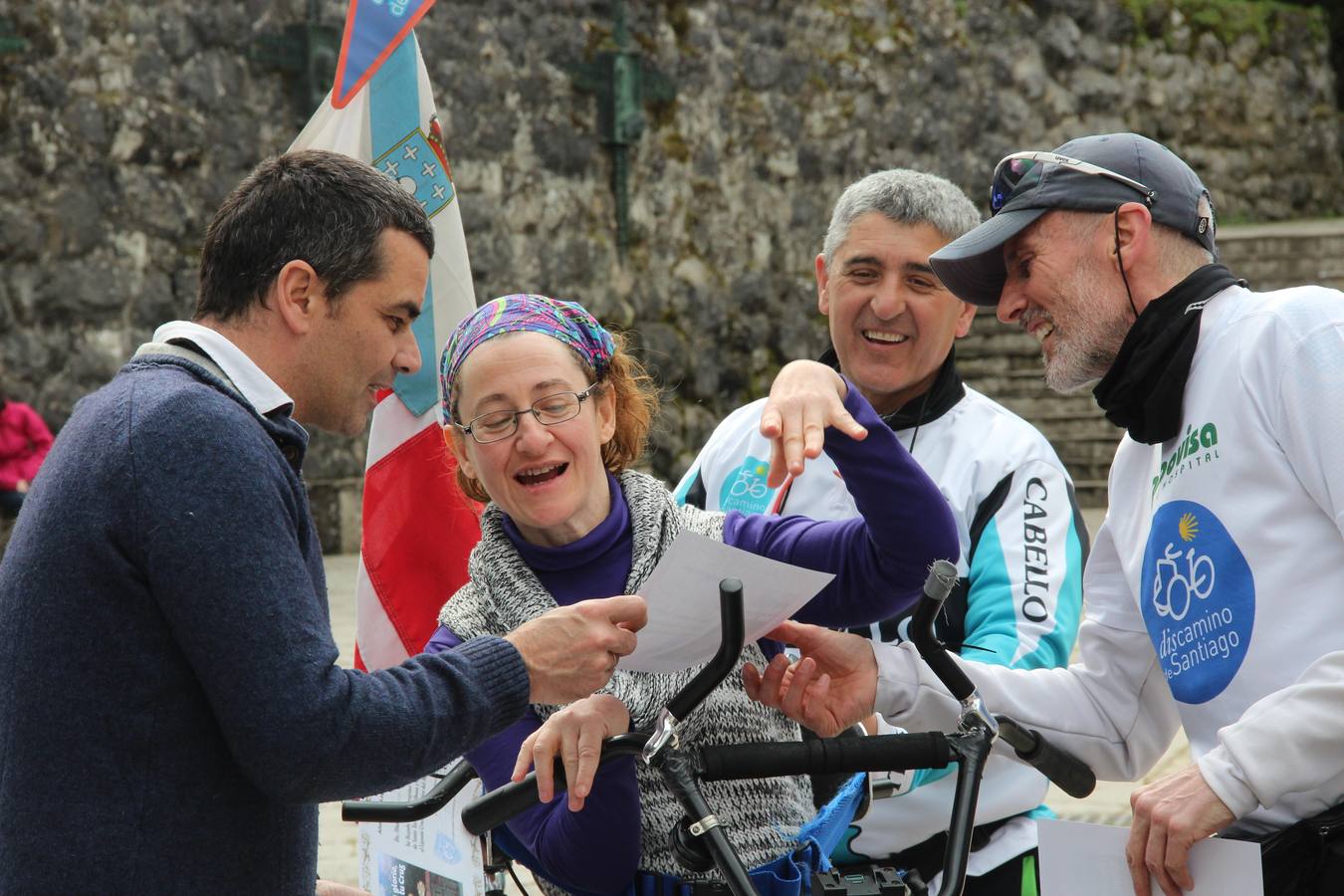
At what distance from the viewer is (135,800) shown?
1.85 metres

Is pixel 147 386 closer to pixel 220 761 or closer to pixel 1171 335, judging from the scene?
pixel 220 761

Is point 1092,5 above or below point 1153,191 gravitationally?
above

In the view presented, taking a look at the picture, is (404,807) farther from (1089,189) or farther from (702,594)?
(1089,189)

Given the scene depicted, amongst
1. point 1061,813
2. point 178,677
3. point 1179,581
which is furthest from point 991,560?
point 1061,813

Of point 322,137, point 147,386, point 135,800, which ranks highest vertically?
point 322,137

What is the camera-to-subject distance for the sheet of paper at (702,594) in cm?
183

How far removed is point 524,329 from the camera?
8.05 ft

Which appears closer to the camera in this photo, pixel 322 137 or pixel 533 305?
pixel 533 305

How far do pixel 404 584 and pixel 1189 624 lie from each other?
2.04 m

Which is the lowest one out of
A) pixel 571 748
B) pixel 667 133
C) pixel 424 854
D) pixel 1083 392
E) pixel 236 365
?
pixel 424 854

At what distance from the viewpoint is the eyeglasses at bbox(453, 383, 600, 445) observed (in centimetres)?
241

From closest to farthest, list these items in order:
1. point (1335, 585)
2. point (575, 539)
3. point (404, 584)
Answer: point (1335, 585), point (575, 539), point (404, 584)

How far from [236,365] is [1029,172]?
124cm

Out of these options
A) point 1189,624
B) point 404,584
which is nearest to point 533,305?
point 1189,624
